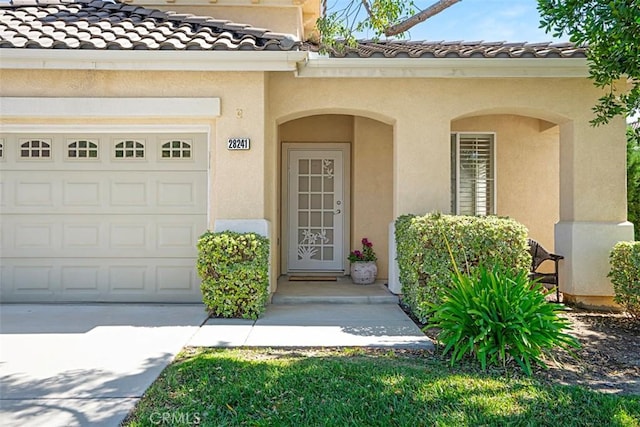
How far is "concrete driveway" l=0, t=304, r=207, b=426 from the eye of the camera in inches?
153

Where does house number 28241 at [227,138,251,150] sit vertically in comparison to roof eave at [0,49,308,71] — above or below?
below

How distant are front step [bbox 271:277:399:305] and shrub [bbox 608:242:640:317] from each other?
342 centimetres

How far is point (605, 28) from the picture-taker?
17.7ft

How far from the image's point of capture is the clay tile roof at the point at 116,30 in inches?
277

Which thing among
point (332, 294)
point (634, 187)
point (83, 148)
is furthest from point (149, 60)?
point (634, 187)

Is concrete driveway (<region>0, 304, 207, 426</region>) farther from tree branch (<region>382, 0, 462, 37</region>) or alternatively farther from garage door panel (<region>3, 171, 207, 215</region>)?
tree branch (<region>382, 0, 462, 37</region>)

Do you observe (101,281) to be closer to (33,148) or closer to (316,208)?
(33,148)

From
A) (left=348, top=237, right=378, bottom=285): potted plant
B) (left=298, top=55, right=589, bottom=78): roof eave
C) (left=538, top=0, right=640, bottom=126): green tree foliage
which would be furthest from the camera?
(left=348, top=237, right=378, bottom=285): potted plant

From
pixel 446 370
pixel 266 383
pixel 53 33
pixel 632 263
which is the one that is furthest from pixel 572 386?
pixel 53 33

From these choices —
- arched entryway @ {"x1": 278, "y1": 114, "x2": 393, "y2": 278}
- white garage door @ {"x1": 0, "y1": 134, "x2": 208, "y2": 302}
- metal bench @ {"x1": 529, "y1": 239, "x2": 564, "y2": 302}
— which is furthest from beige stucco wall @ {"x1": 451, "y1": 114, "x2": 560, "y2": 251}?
white garage door @ {"x1": 0, "y1": 134, "x2": 208, "y2": 302}

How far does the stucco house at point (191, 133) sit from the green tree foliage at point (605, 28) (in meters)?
1.93

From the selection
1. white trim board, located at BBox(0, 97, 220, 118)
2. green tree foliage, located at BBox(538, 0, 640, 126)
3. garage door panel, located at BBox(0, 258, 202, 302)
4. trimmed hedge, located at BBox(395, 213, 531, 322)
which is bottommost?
garage door panel, located at BBox(0, 258, 202, 302)

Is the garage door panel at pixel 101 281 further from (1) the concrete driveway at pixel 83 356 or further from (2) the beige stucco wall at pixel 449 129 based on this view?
(2) the beige stucco wall at pixel 449 129

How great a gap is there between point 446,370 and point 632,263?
13.3 ft
